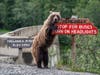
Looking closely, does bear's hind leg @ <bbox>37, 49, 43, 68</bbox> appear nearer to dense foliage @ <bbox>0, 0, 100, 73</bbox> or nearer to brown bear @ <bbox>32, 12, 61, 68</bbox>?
brown bear @ <bbox>32, 12, 61, 68</bbox>

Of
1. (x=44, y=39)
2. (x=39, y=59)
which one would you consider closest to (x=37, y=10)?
(x=39, y=59)

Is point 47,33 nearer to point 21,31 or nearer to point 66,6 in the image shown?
point 21,31

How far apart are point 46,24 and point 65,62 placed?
258 centimetres

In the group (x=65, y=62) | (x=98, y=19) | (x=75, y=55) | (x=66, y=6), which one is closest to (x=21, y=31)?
(x=65, y=62)

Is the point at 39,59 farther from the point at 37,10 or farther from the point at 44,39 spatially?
the point at 37,10

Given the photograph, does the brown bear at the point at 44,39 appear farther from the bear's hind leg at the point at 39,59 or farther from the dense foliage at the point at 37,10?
the dense foliage at the point at 37,10

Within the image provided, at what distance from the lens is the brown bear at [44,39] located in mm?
13469

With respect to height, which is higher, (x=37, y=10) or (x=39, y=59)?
(x=37, y=10)

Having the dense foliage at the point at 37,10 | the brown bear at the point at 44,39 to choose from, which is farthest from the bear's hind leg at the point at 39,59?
the dense foliage at the point at 37,10

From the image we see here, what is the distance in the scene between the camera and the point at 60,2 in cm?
6662

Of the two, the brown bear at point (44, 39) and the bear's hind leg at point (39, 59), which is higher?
the brown bear at point (44, 39)

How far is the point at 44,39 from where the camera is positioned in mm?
13586

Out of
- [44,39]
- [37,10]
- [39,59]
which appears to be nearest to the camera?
[44,39]

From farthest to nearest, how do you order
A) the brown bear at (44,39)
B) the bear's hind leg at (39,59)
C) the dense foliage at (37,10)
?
the dense foliage at (37,10) < the bear's hind leg at (39,59) < the brown bear at (44,39)
